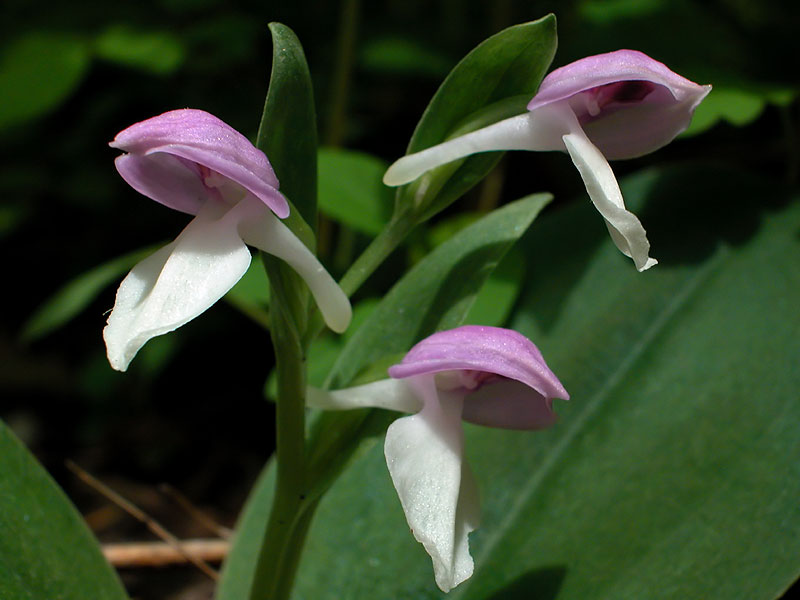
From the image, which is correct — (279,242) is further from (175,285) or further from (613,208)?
(613,208)

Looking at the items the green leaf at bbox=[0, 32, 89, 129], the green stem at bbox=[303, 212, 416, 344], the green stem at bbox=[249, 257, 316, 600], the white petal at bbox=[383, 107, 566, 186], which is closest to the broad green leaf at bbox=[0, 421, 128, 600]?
the green stem at bbox=[249, 257, 316, 600]

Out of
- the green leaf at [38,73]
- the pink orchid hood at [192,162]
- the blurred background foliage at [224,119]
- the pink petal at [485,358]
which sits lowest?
the blurred background foliage at [224,119]

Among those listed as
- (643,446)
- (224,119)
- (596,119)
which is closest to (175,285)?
(596,119)

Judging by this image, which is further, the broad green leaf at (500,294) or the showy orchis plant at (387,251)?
the broad green leaf at (500,294)

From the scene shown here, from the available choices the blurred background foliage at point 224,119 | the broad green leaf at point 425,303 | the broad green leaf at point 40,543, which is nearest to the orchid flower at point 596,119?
the broad green leaf at point 425,303

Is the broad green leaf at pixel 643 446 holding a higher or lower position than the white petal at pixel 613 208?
lower

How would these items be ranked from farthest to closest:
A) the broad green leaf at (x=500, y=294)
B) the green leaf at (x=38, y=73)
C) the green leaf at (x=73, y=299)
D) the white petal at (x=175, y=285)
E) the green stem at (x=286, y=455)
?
the green leaf at (x=38, y=73)
the green leaf at (x=73, y=299)
the broad green leaf at (x=500, y=294)
the green stem at (x=286, y=455)
the white petal at (x=175, y=285)

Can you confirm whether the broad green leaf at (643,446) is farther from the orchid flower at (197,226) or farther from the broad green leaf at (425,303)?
the orchid flower at (197,226)

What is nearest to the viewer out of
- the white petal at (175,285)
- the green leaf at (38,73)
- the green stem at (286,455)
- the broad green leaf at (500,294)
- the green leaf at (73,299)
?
the white petal at (175,285)
